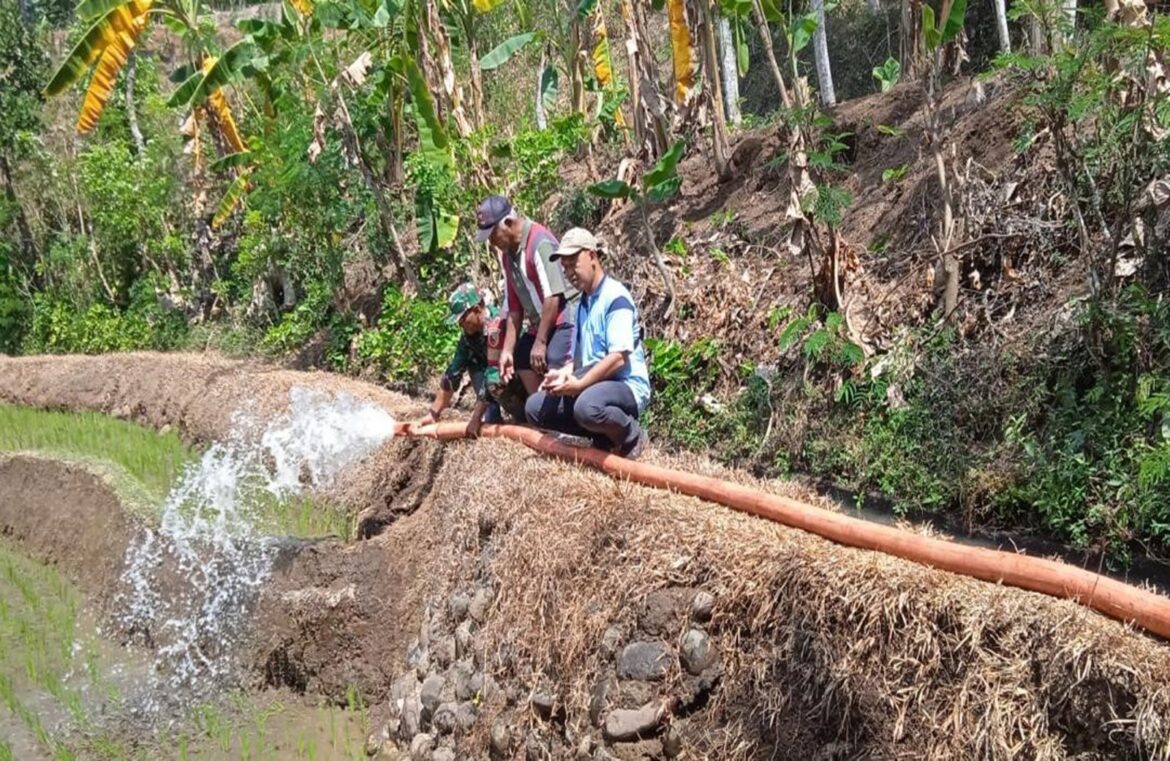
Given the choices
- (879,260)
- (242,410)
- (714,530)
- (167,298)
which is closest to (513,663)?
(714,530)

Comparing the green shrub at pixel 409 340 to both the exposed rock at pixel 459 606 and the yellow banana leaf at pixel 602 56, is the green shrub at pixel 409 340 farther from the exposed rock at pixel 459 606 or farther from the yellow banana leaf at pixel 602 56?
the exposed rock at pixel 459 606

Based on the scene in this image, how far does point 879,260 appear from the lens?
8.15 metres

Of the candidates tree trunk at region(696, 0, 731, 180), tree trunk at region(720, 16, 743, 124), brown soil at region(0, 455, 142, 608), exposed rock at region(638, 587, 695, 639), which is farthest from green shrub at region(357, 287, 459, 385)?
exposed rock at region(638, 587, 695, 639)

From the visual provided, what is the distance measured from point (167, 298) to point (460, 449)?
13341 millimetres

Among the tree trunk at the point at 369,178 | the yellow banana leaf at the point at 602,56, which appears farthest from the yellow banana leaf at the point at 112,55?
the yellow banana leaf at the point at 602,56

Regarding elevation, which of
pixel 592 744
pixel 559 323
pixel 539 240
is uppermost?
pixel 539 240

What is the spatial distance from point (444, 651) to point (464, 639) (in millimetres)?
264

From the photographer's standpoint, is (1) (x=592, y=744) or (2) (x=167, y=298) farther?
(2) (x=167, y=298)

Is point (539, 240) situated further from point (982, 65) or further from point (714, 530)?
point (982, 65)

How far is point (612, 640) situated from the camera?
13.4 ft

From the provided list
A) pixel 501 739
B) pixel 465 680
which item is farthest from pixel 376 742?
pixel 501 739

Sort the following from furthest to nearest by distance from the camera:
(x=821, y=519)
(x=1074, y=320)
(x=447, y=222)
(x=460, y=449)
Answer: (x=447, y=222) < (x=460, y=449) < (x=1074, y=320) < (x=821, y=519)

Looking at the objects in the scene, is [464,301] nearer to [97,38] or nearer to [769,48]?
[769,48]

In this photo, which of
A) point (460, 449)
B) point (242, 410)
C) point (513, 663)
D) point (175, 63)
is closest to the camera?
point (513, 663)
